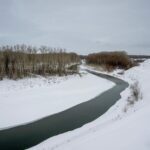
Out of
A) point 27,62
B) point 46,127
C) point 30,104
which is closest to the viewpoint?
point 46,127

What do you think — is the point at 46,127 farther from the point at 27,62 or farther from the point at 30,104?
the point at 27,62

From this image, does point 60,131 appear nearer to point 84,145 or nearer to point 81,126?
point 81,126

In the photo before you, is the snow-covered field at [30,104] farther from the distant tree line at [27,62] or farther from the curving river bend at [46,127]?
the distant tree line at [27,62]

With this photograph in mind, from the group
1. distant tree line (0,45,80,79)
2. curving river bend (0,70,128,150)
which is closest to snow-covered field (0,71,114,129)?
curving river bend (0,70,128,150)

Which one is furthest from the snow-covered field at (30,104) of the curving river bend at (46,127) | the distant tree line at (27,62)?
the distant tree line at (27,62)

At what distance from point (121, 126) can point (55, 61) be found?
39.8 metres

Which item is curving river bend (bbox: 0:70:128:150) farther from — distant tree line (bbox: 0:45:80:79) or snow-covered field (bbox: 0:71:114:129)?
distant tree line (bbox: 0:45:80:79)

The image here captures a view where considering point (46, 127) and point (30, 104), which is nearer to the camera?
point (46, 127)

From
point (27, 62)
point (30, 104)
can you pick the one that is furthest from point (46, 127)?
point (27, 62)

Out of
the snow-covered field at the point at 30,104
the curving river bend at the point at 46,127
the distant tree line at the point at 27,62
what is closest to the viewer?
the curving river bend at the point at 46,127

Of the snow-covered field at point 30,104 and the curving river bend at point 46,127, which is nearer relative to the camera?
the curving river bend at point 46,127

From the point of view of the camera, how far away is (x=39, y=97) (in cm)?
2044

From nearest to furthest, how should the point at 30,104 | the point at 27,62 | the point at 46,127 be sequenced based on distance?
the point at 46,127, the point at 30,104, the point at 27,62

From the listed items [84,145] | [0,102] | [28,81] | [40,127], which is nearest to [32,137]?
[40,127]
